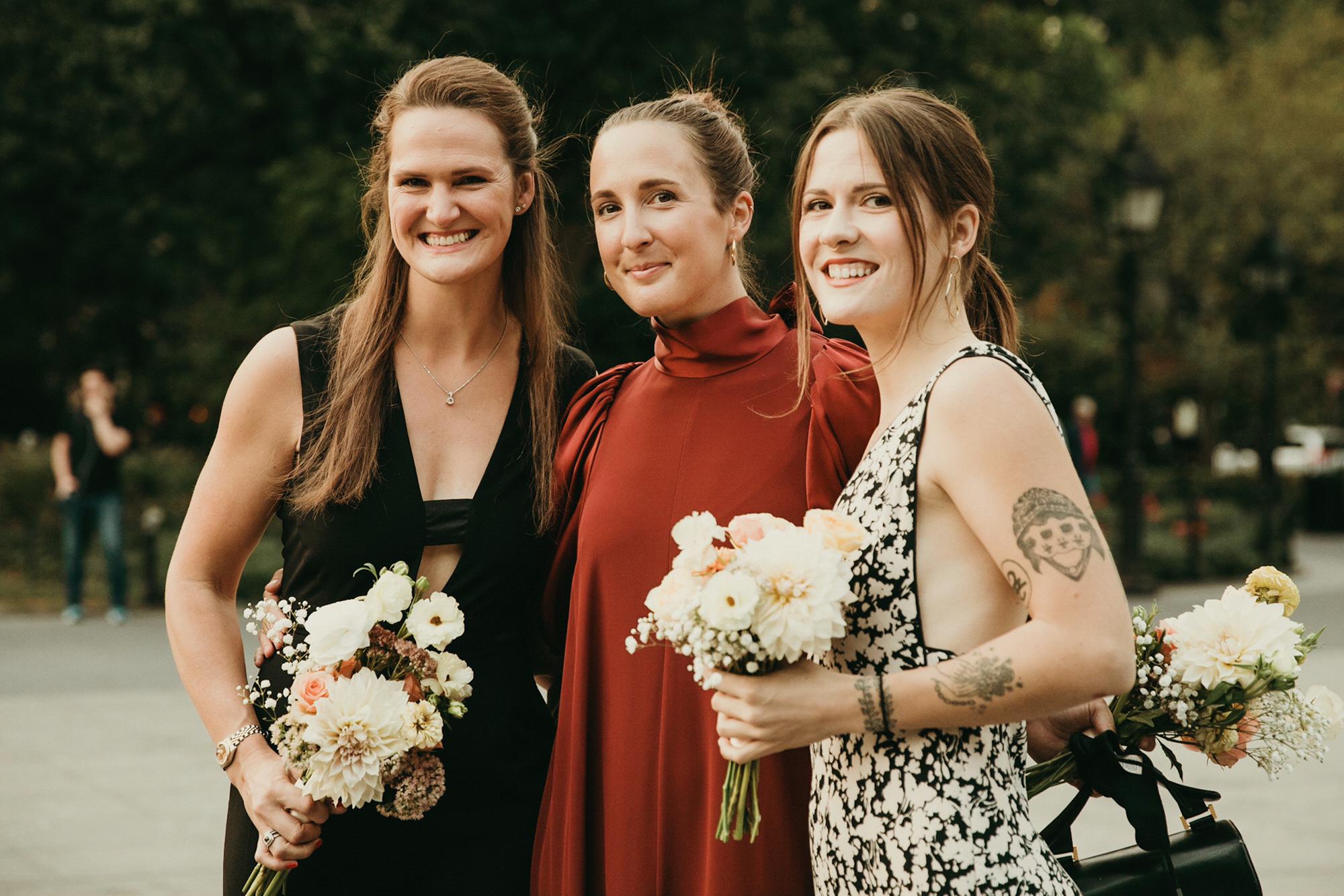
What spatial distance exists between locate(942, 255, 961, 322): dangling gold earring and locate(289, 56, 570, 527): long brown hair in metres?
1.02

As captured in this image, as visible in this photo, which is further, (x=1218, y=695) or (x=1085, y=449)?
(x=1085, y=449)

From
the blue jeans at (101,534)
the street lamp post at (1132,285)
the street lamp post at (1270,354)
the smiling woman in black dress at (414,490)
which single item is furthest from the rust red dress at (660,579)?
the street lamp post at (1270,354)

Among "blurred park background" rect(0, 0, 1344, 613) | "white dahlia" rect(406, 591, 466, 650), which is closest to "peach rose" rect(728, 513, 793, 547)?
"white dahlia" rect(406, 591, 466, 650)

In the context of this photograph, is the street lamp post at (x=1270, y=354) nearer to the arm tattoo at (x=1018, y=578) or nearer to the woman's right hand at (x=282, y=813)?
the arm tattoo at (x=1018, y=578)

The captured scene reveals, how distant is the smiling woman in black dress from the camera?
Answer: 2811 mm

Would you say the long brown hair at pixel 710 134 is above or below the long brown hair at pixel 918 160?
above

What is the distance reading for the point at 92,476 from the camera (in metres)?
12.9

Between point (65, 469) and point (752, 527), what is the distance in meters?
12.4

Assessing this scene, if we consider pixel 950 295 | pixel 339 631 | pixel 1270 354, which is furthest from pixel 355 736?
pixel 1270 354

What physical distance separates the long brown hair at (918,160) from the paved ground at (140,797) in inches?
172

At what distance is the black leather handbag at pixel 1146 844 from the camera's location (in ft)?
7.92

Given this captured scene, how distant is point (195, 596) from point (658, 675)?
Result: 1001 mm

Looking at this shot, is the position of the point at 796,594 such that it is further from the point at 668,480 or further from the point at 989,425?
the point at 668,480

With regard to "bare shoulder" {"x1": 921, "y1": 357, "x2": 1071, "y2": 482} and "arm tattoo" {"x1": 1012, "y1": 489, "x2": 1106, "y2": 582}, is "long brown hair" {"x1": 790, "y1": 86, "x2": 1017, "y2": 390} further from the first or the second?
"arm tattoo" {"x1": 1012, "y1": 489, "x2": 1106, "y2": 582}
